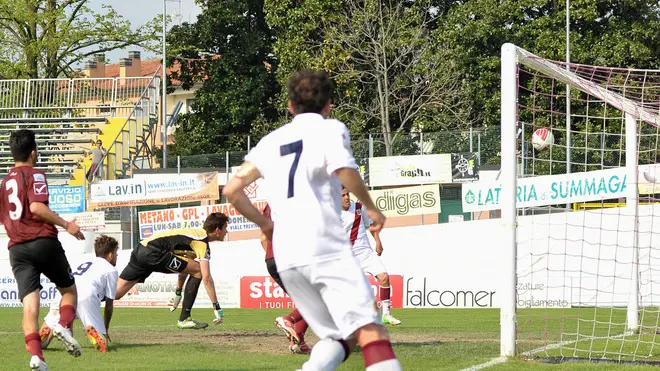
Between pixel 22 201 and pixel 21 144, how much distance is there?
1.57 feet

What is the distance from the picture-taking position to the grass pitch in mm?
9359

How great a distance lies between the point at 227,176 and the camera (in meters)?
30.5

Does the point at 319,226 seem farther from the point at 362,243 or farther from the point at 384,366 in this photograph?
the point at 362,243

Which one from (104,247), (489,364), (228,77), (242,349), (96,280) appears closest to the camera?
(489,364)

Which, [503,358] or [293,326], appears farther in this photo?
[293,326]

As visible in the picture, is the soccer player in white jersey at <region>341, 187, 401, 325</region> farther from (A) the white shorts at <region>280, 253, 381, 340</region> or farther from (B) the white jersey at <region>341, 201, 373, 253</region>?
(A) the white shorts at <region>280, 253, 381, 340</region>

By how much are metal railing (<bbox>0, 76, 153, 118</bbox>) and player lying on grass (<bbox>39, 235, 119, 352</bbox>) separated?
80.4 ft

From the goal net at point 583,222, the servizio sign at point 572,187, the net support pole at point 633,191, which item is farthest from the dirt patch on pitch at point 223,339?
the servizio sign at point 572,187

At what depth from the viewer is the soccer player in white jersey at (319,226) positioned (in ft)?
17.9

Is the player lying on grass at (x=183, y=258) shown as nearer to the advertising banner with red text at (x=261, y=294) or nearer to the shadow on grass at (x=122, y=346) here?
the shadow on grass at (x=122, y=346)

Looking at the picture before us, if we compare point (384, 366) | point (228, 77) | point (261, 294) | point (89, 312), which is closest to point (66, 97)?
point (228, 77)

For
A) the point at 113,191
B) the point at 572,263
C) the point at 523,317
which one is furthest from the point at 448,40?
the point at 523,317

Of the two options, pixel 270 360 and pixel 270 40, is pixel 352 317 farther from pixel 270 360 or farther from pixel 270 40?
pixel 270 40

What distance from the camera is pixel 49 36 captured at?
40.3 meters
